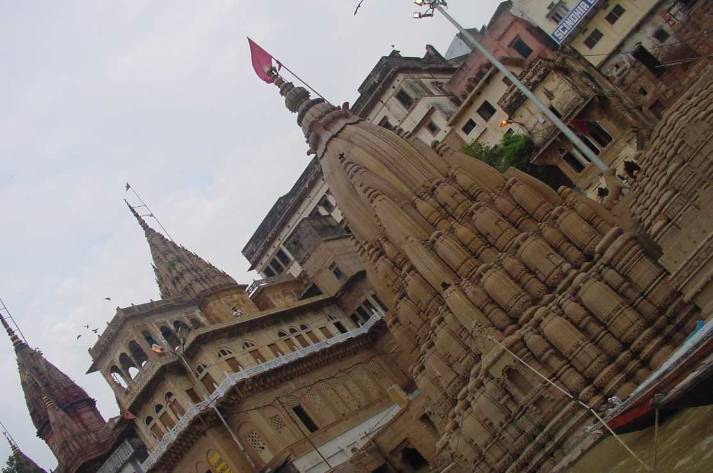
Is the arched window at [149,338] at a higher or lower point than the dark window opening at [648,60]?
higher

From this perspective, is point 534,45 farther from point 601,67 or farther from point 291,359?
point 291,359

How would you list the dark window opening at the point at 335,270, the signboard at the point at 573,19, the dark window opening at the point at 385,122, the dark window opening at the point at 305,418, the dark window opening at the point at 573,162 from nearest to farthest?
the dark window opening at the point at 305,418
the dark window opening at the point at 573,162
the signboard at the point at 573,19
the dark window opening at the point at 335,270
the dark window opening at the point at 385,122

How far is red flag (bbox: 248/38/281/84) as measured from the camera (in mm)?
31344

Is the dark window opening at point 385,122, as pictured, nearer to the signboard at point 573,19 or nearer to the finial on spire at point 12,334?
the signboard at point 573,19

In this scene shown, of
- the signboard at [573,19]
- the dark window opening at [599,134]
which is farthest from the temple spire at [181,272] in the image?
the signboard at [573,19]

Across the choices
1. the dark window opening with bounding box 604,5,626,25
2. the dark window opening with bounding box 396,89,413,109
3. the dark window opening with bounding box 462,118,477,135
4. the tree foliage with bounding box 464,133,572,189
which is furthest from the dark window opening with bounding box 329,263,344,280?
the dark window opening with bounding box 604,5,626,25

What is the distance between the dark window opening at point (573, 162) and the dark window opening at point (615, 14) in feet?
36.2

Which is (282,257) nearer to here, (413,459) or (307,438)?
(307,438)

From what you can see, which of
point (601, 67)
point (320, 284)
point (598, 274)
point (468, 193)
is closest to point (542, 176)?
point (601, 67)

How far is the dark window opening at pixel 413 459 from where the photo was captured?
3128cm

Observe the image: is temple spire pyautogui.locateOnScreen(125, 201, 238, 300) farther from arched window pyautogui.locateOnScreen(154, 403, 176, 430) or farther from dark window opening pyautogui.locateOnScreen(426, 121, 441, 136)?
dark window opening pyautogui.locateOnScreen(426, 121, 441, 136)

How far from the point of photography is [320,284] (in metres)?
47.6

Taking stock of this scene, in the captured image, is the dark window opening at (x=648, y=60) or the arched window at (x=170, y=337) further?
the arched window at (x=170, y=337)

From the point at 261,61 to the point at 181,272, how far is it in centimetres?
2015
